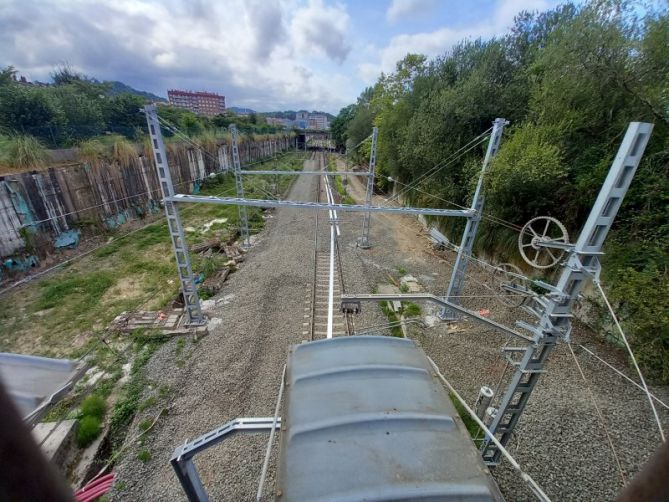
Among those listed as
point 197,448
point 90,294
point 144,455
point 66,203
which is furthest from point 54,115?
point 197,448

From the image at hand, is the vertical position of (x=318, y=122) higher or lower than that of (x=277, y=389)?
higher

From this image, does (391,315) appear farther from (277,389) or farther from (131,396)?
(131,396)

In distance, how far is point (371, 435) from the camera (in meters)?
2.80

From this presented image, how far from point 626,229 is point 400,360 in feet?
25.9

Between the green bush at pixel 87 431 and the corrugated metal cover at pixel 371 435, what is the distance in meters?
4.97

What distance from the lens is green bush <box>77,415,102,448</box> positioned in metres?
5.56

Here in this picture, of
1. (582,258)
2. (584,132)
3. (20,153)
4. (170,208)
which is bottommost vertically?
(170,208)

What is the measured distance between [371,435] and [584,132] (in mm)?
10685

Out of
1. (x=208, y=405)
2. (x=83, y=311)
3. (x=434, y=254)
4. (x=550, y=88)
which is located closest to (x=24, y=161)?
(x=83, y=311)

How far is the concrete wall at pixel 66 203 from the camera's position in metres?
10.8

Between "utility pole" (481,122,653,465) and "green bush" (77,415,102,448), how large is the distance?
24.6ft

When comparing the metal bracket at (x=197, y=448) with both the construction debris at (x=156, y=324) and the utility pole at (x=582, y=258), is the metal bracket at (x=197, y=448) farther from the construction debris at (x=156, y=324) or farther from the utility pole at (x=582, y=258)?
the construction debris at (x=156, y=324)

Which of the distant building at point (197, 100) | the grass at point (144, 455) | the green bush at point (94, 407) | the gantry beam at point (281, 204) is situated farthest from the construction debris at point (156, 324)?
the distant building at point (197, 100)

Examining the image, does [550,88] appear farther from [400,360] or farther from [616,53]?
[400,360]
